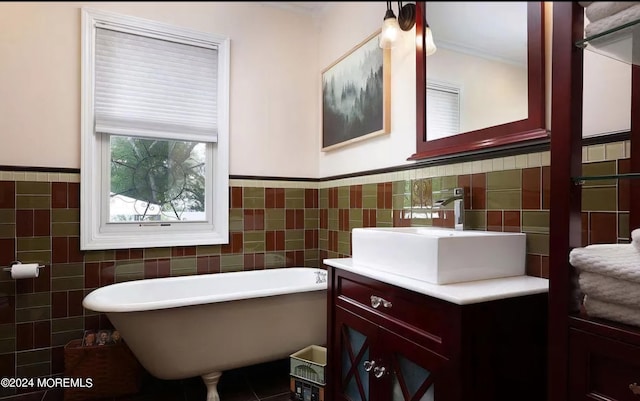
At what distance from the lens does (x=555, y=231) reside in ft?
3.02

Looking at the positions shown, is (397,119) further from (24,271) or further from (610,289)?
(24,271)

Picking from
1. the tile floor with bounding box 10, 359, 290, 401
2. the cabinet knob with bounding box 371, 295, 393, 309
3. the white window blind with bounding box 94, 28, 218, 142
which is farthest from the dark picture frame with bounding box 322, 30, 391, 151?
the tile floor with bounding box 10, 359, 290, 401

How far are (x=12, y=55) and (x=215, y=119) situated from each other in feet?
3.73

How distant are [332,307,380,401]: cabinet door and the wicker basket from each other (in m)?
1.19

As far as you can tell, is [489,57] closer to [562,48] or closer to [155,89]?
[562,48]

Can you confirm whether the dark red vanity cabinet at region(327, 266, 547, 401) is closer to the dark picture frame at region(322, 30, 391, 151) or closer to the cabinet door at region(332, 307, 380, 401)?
the cabinet door at region(332, 307, 380, 401)

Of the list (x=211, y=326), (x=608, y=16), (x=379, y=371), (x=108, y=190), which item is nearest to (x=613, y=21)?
(x=608, y=16)

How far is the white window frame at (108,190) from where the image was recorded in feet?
7.35

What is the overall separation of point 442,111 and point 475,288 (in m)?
0.92

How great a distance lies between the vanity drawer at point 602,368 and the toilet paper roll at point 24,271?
7.92ft

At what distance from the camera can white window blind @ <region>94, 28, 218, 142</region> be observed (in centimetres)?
230

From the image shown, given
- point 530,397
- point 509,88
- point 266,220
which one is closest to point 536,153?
point 509,88

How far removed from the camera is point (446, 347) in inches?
43.1

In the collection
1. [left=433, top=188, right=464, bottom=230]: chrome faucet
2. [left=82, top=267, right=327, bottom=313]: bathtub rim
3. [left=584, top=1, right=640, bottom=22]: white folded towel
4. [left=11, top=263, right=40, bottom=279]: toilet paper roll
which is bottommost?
[left=82, top=267, right=327, bottom=313]: bathtub rim
